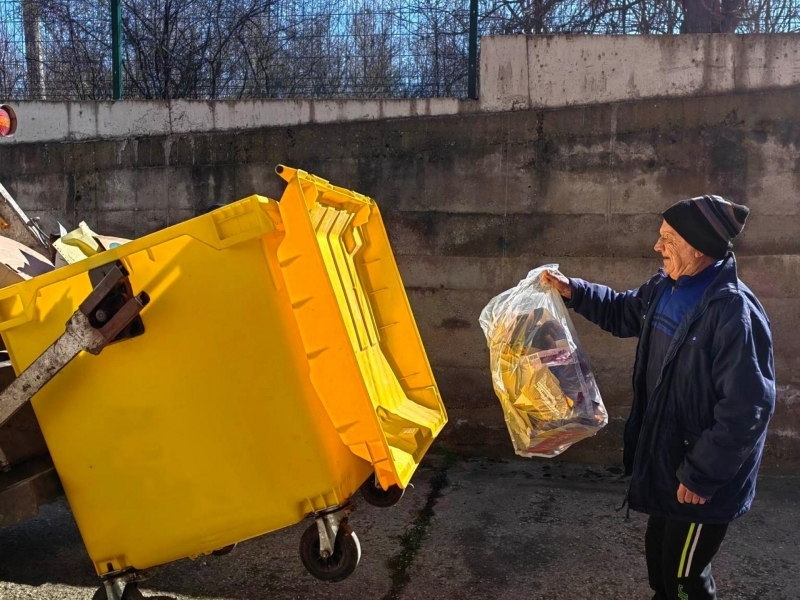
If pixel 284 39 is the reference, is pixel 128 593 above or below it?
below

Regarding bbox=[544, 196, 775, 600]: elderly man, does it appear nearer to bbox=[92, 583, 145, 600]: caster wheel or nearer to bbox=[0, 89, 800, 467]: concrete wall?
bbox=[92, 583, 145, 600]: caster wheel

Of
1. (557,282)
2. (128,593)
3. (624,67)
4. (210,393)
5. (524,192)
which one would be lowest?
(128,593)

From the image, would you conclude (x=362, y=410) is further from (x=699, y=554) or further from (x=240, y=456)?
(x=699, y=554)

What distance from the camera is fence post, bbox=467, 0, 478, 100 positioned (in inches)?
179

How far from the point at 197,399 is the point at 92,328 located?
0.37 meters

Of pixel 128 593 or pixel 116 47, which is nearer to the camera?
pixel 128 593

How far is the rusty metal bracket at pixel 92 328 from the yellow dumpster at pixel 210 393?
70 mm

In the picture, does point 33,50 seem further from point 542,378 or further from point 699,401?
point 699,401

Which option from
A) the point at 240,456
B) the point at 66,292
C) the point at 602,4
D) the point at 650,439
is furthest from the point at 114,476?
the point at 602,4

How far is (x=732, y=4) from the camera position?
4.55m

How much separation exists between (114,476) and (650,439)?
175 centimetres

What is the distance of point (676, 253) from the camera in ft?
7.68

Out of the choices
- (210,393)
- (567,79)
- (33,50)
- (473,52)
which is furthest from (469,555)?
(33,50)

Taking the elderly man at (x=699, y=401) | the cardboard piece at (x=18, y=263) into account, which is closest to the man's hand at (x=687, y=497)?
the elderly man at (x=699, y=401)
